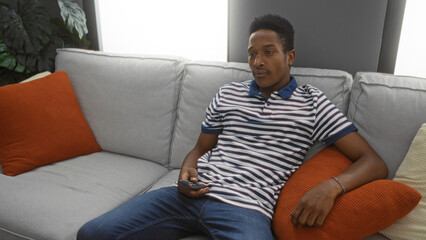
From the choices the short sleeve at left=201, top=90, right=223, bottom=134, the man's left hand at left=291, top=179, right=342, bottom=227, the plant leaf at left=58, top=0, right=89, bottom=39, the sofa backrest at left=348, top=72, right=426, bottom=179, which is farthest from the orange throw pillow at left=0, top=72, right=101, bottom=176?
the sofa backrest at left=348, top=72, right=426, bottom=179

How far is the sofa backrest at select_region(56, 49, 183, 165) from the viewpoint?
168cm

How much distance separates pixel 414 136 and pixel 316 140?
1.16ft

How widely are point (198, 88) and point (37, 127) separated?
837 millimetres

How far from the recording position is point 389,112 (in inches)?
48.3

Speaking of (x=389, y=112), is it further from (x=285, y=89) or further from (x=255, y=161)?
(x=255, y=161)

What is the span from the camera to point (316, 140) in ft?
4.05

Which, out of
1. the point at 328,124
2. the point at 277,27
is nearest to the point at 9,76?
the point at 277,27

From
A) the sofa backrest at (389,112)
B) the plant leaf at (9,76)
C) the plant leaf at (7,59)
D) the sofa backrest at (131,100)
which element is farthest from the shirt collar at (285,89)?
the plant leaf at (9,76)

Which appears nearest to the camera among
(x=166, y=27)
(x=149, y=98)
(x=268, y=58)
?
Answer: (x=268, y=58)

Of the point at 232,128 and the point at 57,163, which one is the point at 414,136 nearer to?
the point at 232,128

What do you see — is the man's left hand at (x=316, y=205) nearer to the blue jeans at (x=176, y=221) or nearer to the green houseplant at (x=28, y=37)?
the blue jeans at (x=176, y=221)

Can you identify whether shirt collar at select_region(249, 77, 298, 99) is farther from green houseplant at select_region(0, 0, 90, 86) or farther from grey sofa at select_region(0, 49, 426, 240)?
green houseplant at select_region(0, 0, 90, 86)

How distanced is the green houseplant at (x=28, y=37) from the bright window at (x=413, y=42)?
Result: 1.93 m

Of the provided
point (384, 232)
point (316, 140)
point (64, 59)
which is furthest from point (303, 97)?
point (64, 59)
